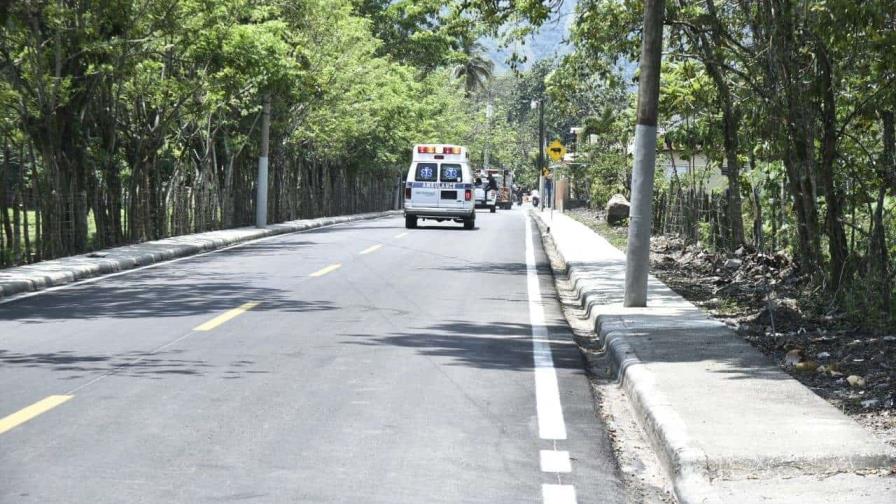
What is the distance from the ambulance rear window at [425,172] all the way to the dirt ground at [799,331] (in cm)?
1517

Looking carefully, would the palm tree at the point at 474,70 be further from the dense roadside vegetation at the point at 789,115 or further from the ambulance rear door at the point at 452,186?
the dense roadside vegetation at the point at 789,115

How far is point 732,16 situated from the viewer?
20797 millimetres

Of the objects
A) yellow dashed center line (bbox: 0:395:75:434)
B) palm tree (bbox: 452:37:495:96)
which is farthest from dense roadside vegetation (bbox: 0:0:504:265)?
palm tree (bbox: 452:37:495:96)

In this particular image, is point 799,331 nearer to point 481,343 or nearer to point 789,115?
point 481,343

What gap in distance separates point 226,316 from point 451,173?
77.8 ft

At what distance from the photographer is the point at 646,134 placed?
13.7 metres

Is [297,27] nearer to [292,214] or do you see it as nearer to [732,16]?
[292,214]

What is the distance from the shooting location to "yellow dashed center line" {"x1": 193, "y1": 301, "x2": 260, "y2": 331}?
12203 millimetres

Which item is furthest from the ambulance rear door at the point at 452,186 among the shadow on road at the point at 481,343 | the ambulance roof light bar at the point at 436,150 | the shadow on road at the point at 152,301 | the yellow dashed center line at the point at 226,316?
the shadow on road at the point at 481,343

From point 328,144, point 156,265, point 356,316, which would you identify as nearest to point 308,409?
point 356,316

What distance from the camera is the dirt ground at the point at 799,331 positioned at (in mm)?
8789

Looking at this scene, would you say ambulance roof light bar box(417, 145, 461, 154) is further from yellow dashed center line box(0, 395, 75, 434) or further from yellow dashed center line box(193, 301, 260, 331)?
yellow dashed center line box(0, 395, 75, 434)

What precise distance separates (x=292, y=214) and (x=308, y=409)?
35.9 m

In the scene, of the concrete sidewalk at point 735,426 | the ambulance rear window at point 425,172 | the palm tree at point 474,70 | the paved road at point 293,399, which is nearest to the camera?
the concrete sidewalk at point 735,426
